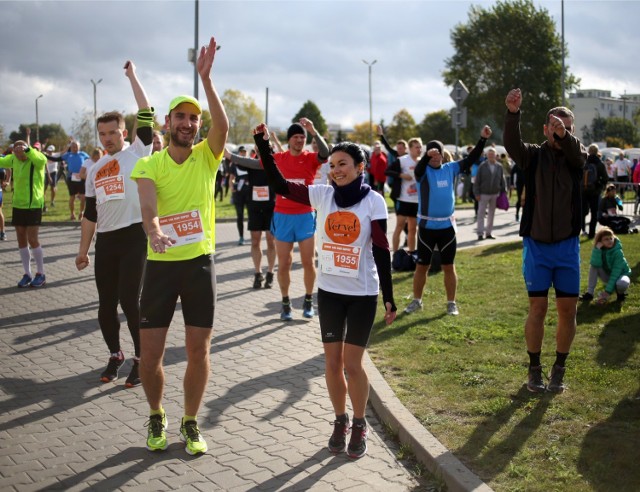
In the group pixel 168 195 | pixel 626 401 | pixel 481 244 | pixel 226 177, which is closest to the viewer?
pixel 168 195

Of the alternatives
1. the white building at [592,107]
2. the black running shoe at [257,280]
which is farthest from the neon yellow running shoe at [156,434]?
the white building at [592,107]

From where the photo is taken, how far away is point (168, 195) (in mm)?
4906

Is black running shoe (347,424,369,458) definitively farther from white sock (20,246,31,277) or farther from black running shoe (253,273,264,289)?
white sock (20,246,31,277)

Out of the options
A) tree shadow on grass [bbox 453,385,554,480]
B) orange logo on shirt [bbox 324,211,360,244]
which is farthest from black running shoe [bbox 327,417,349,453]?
orange logo on shirt [bbox 324,211,360,244]

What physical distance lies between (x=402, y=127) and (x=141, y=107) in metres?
91.6

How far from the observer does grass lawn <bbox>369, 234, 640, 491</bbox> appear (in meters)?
4.55

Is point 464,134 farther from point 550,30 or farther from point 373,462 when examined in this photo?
point 373,462

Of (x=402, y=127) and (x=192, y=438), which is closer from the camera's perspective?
(x=192, y=438)

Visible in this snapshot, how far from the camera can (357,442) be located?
5000 mm

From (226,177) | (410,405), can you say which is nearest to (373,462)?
(410,405)

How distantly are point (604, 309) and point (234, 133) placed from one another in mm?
90881

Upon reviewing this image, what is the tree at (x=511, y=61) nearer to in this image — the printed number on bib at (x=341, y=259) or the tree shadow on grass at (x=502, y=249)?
the tree shadow on grass at (x=502, y=249)

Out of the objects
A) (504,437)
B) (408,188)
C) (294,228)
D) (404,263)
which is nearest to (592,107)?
(408,188)

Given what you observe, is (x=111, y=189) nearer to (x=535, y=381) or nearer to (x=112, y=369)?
(x=112, y=369)
